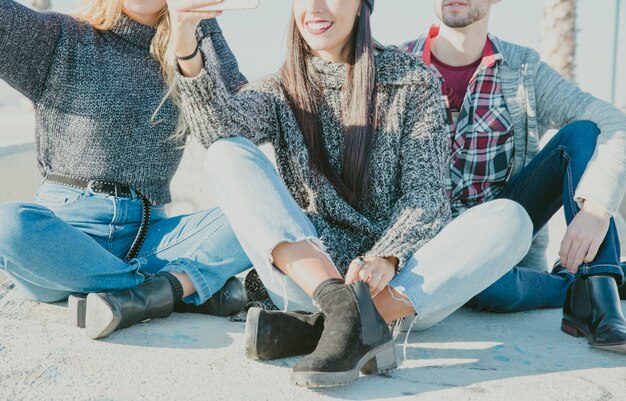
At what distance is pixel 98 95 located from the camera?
8.32 ft

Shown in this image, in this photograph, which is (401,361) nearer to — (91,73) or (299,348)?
(299,348)

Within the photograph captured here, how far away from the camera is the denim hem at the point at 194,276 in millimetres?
2500

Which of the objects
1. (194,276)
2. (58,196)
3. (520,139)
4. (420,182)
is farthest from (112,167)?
(520,139)

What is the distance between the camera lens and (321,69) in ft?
8.30

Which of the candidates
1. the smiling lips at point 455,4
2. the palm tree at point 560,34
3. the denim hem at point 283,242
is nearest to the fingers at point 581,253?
the denim hem at point 283,242

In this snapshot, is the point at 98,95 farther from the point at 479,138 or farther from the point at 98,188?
the point at 479,138

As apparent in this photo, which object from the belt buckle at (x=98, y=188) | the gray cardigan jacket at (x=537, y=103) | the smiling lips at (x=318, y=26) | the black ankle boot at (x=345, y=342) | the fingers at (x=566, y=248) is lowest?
the black ankle boot at (x=345, y=342)

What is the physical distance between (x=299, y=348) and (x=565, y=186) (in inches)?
46.8

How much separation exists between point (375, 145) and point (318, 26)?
0.46 meters

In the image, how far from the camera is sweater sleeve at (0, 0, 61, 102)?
2312 millimetres

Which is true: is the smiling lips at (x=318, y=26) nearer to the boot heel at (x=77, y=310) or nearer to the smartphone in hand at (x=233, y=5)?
the smartphone in hand at (x=233, y=5)

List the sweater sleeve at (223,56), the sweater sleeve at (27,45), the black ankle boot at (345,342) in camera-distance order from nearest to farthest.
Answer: the black ankle boot at (345,342) < the sweater sleeve at (27,45) < the sweater sleeve at (223,56)

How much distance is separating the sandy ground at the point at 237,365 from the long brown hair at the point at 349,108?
0.58 meters

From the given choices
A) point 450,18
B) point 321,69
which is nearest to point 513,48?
point 450,18
